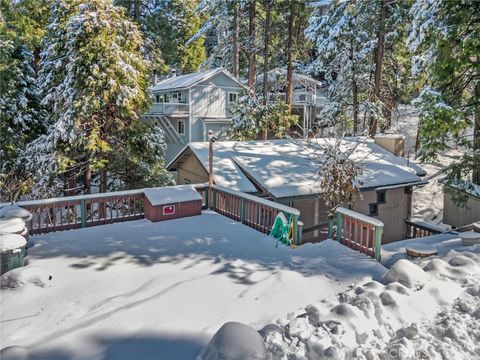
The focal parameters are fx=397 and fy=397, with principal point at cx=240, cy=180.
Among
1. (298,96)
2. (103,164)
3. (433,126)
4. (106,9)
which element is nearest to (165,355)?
(433,126)

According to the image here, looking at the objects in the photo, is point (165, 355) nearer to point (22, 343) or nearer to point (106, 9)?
point (22, 343)

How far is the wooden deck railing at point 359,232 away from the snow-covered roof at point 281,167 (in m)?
3.57

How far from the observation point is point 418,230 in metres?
15.0

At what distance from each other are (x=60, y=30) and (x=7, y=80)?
364 centimetres

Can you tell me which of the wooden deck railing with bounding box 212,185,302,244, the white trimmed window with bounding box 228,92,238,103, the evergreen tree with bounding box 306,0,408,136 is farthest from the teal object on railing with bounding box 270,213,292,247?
the white trimmed window with bounding box 228,92,238,103

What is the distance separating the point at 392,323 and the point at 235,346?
220cm

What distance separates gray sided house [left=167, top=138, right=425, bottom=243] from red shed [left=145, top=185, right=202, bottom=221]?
1392 mm

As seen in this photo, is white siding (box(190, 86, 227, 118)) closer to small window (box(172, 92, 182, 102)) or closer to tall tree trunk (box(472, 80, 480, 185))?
small window (box(172, 92, 182, 102))

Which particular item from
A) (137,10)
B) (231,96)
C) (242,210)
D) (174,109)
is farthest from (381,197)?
(137,10)

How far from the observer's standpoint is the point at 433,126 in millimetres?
11625

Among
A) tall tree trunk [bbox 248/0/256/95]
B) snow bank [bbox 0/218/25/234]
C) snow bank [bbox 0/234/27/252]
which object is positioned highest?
tall tree trunk [bbox 248/0/256/95]

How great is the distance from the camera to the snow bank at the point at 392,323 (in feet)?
14.8

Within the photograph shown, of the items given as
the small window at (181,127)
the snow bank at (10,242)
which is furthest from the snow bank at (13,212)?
the small window at (181,127)

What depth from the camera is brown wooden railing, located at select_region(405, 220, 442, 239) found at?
14141mm
